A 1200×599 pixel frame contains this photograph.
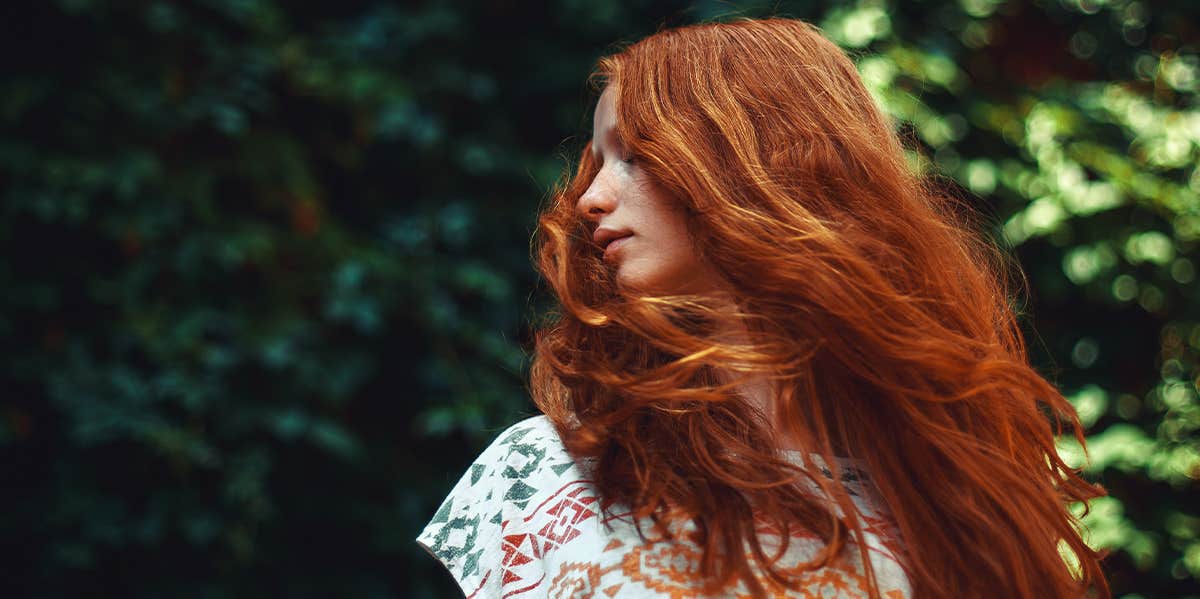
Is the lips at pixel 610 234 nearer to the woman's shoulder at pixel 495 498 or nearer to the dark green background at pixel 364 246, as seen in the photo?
the woman's shoulder at pixel 495 498

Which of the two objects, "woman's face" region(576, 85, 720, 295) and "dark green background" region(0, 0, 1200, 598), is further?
"dark green background" region(0, 0, 1200, 598)

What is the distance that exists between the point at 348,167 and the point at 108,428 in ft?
2.48

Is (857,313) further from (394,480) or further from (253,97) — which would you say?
(253,97)

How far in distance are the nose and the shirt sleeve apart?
25cm

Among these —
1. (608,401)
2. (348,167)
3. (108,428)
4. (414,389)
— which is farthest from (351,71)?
(608,401)

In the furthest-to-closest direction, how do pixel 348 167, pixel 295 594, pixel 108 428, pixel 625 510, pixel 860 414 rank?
pixel 348 167
pixel 295 594
pixel 108 428
pixel 860 414
pixel 625 510

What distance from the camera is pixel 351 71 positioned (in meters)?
2.23

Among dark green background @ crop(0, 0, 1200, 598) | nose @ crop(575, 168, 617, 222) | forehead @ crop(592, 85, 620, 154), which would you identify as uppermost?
forehead @ crop(592, 85, 620, 154)

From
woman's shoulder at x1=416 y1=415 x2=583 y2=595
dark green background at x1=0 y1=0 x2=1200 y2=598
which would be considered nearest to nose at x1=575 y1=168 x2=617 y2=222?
woman's shoulder at x1=416 y1=415 x2=583 y2=595

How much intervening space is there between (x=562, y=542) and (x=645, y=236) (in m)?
0.33

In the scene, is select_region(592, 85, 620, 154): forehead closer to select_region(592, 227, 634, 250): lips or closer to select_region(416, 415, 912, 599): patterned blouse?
select_region(592, 227, 634, 250): lips

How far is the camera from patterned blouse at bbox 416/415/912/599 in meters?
0.96

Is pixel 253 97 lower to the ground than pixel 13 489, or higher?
higher

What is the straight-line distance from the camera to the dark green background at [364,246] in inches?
79.4
